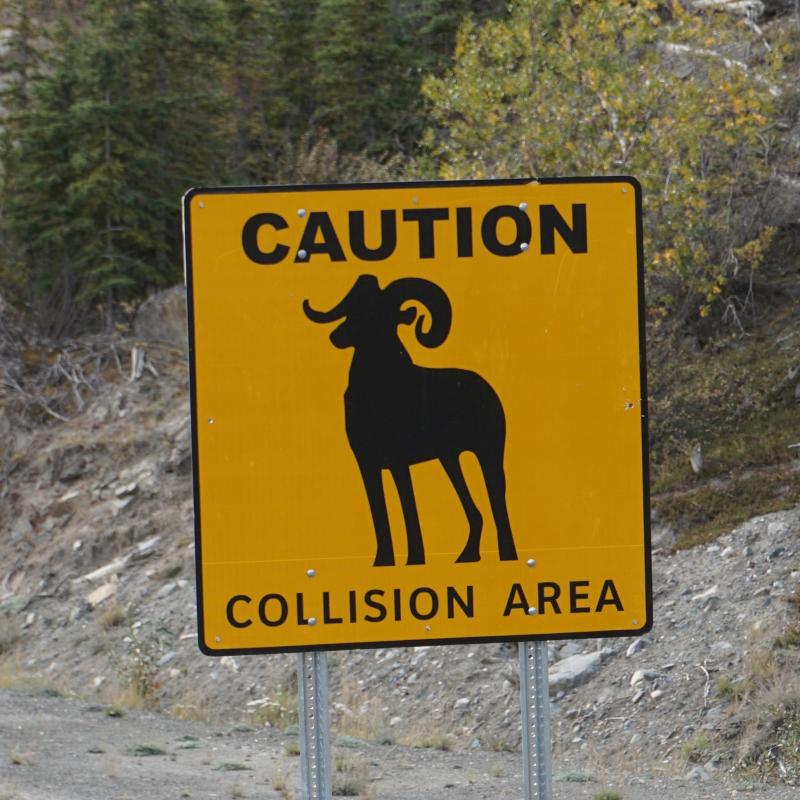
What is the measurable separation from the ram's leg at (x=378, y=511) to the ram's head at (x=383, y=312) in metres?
0.34

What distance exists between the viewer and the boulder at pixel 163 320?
2170cm

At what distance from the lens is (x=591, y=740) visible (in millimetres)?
10305

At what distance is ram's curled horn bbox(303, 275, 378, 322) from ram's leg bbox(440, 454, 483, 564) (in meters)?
0.47

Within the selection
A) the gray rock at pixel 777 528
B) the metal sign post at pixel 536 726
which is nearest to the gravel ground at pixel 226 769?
the metal sign post at pixel 536 726

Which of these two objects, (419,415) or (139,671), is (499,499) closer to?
(419,415)

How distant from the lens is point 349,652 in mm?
12789

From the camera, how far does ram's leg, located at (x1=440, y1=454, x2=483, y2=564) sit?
11.4 feet

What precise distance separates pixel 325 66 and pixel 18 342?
28.1ft

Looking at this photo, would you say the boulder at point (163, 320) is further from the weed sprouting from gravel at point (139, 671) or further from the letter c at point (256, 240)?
the letter c at point (256, 240)

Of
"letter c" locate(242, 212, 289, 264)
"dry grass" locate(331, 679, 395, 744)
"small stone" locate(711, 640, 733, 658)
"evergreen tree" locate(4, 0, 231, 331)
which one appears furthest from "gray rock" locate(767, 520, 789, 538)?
"evergreen tree" locate(4, 0, 231, 331)

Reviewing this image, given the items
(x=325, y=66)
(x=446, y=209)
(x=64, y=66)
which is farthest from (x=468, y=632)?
(x=325, y=66)

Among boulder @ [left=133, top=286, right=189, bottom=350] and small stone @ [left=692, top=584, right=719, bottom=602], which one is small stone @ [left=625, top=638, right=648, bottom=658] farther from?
boulder @ [left=133, top=286, right=189, bottom=350]

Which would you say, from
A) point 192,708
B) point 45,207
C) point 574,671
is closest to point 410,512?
point 574,671

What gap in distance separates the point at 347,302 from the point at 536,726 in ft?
3.96
